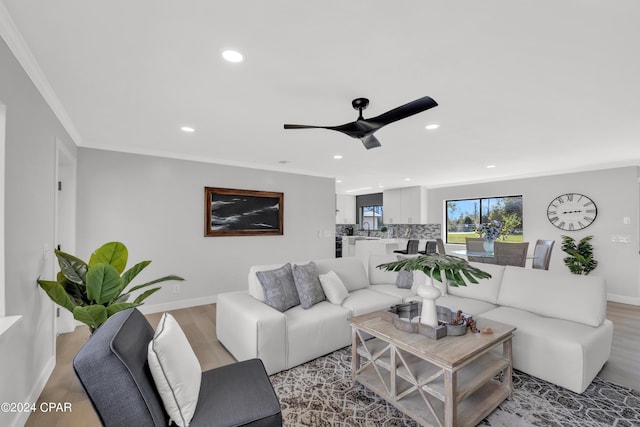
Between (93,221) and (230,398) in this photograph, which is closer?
(230,398)

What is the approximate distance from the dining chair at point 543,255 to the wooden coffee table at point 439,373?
3130 mm

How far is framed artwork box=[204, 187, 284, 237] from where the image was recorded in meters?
4.57

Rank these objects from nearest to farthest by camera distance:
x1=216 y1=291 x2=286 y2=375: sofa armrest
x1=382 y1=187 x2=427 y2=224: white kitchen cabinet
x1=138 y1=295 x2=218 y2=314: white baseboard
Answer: x1=216 y1=291 x2=286 y2=375: sofa armrest < x1=138 y1=295 x2=218 y2=314: white baseboard < x1=382 y1=187 x2=427 y2=224: white kitchen cabinet

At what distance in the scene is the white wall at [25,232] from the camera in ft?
5.42

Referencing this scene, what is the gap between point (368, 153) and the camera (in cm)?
420

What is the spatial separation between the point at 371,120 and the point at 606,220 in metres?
5.22

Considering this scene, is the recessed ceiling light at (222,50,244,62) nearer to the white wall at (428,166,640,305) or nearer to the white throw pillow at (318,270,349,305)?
the white throw pillow at (318,270,349,305)

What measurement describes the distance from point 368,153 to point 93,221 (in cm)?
380

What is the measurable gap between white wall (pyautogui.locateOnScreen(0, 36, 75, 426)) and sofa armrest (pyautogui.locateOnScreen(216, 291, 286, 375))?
4.55 feet

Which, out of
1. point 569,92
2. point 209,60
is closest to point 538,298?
point 569,92

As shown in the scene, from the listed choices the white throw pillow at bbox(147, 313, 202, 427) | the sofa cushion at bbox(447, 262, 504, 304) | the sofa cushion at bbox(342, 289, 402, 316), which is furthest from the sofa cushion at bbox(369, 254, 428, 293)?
the white throw pillow at bbox(147, 313, 202, 427)

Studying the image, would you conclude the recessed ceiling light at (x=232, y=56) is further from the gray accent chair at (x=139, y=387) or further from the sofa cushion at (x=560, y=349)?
the sofa cushion at (x=560, y=349)

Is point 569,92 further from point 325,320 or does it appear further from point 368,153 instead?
point 325,320

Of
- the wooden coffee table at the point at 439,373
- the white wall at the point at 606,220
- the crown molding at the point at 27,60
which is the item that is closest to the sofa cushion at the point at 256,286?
the wooden coffee table at the point at 439,373
